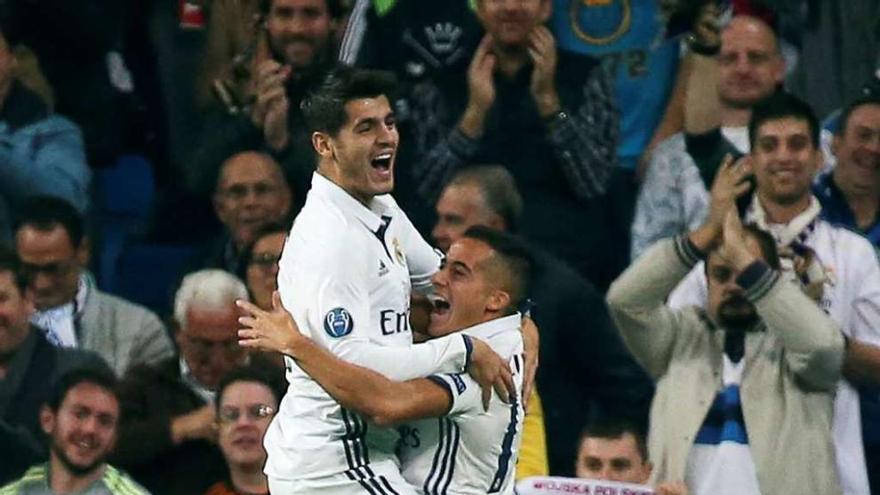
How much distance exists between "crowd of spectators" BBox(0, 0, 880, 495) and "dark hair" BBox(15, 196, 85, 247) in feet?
0.05

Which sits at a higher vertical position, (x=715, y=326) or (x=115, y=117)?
(x=115, y=117)

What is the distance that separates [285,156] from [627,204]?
4.80 feet

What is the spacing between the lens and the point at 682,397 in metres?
11.1

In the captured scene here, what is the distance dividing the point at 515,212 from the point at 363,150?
245 centimetres

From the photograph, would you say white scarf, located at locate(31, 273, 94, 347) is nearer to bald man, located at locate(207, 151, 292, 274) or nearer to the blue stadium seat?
bald man, located at locate(207, 151, 292, 274)

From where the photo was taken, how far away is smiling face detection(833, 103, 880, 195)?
11.8 metres

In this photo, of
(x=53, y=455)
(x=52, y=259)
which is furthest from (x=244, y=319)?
(x=52, y=259)

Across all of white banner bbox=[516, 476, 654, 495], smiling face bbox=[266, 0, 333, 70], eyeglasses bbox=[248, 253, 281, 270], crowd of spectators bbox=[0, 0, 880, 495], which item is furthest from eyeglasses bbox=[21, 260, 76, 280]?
white banner bbox=[516, 476, 654, 495]

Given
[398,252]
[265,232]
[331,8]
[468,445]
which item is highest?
[331,8]

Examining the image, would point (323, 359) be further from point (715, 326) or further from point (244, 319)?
point (715, 326)

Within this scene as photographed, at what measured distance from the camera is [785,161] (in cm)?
1131

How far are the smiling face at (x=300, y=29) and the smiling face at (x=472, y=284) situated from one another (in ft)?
11.0

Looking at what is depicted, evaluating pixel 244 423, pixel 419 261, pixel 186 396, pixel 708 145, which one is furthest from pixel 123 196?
pixel 419 261

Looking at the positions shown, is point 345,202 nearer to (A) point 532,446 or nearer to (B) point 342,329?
(B) point 342,329
